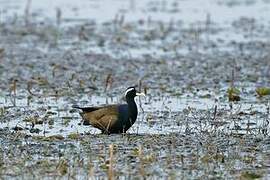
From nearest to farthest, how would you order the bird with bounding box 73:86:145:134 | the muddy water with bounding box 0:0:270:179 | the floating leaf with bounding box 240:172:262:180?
1. the floating leaf with bounding box 240:172:262:180
2. the muddy water with bounding box 0:0:270:179
3. the bird with bounding box 73:86:145:134

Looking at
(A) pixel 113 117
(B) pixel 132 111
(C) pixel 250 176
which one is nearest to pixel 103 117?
(A) pixel 113 117

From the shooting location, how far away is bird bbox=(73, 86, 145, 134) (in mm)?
12000

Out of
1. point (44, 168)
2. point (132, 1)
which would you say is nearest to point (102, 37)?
point (132, 1)

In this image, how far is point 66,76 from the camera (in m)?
16.9

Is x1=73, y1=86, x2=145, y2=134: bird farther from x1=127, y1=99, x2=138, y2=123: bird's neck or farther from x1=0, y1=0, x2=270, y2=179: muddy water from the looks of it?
x1=0, y1=0, x2=270, y2=179: muddy water

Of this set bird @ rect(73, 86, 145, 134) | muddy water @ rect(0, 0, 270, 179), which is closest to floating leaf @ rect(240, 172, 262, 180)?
muddy water @ rect(0, 0, 270, 179)

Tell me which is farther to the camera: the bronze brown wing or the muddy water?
the bronze brown wing

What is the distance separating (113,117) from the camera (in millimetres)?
12047

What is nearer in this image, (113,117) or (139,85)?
(113,117)

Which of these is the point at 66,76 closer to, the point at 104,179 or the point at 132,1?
the point at 104,179

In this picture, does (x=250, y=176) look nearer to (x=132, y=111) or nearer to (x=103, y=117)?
(x=132, y=111)

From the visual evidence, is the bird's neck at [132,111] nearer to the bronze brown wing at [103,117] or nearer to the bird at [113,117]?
the bird at [113,117]

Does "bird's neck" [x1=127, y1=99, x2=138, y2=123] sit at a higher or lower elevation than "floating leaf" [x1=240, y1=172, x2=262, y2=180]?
higher

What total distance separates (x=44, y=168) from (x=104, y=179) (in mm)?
819
